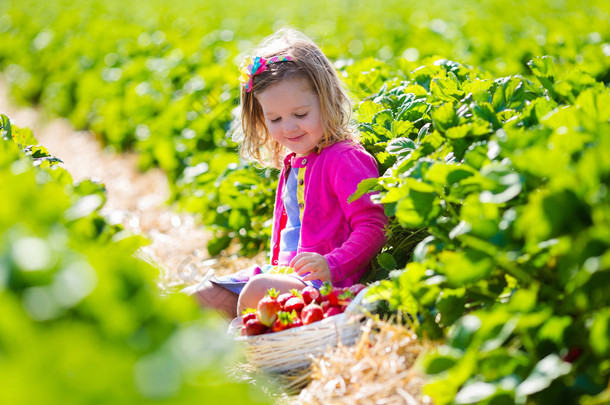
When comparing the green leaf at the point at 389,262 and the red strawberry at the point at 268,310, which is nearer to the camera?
the red strawberry at the point at 268,310

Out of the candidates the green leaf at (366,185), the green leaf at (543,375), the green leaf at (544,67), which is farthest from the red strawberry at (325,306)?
the green leaf at (544,67)

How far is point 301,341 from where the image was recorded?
2.49 meters

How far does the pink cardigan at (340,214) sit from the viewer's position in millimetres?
2895

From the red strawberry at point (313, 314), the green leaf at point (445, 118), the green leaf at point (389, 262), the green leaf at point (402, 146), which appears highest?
the green leaf at point (445, 118)

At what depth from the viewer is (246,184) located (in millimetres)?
4230

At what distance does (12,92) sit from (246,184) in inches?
299

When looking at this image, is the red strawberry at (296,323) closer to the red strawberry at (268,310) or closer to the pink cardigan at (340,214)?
the red strawberry at (268,310)

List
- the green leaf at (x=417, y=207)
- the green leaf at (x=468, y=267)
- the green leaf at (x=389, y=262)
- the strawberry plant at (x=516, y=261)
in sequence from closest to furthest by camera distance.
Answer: the strawberry plant at (x=516, y=261)
the green leaf at (x=468, y=267)
the green leaf at (x=417, y=207)
the green leaf at (x=389, y=262)

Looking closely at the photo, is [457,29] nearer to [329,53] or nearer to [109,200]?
[329,53]

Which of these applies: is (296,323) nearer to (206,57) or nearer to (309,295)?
(309,295)

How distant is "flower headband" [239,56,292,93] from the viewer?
3.17m

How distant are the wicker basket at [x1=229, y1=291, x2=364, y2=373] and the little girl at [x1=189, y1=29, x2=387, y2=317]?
322 mm

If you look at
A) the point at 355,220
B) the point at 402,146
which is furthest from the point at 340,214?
the point at 402,146

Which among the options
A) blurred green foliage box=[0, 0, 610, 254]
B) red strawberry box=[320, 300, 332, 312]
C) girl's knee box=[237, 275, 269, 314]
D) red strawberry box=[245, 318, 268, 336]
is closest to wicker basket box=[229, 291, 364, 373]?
red strawberry box=[245, 318, 268, 336]
